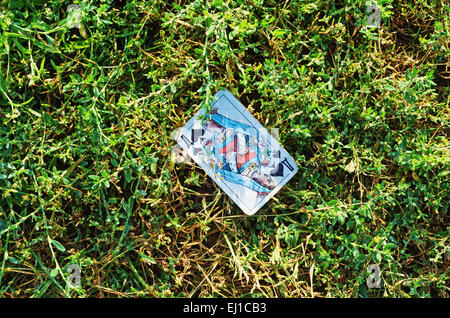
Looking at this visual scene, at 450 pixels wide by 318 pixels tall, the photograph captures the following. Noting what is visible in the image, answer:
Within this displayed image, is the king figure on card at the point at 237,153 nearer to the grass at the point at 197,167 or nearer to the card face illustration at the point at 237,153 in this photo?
the card face illustration at the point at 237,153

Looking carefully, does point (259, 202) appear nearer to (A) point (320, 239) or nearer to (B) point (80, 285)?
(A) point (320, 239)

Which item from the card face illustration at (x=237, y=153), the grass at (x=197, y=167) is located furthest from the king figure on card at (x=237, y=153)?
the grass at (x=197, y=167)

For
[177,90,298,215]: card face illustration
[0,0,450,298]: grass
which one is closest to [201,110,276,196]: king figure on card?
[177,90,298,215]: card face illustration

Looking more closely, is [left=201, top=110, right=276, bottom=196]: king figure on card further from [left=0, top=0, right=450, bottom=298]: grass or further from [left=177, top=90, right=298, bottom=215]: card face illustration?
[left=0, top=0, right=450, bottom=298]: grass
